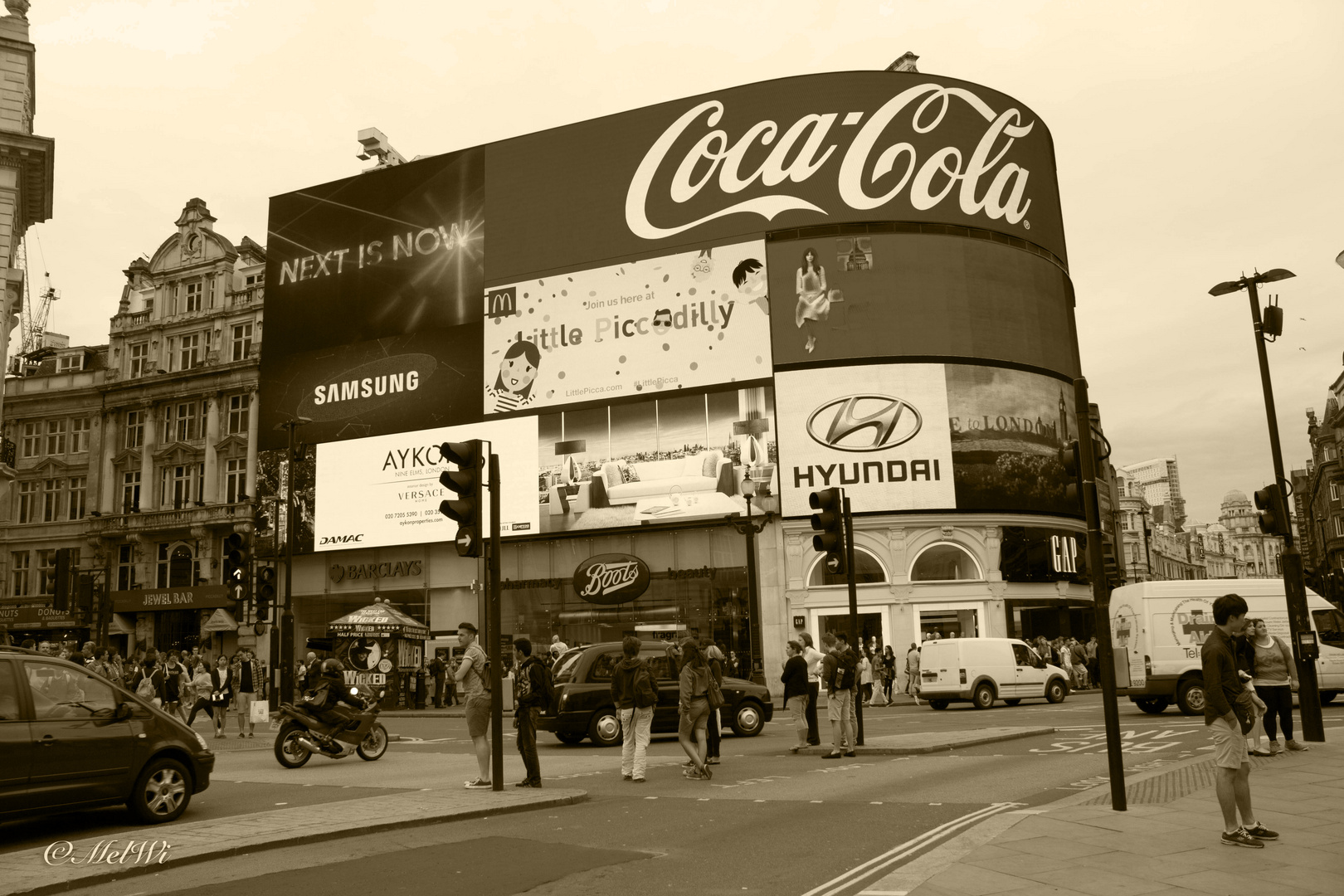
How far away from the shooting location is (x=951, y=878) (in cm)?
725

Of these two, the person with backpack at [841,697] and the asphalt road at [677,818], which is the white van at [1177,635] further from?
the person with backpack at [841,697]

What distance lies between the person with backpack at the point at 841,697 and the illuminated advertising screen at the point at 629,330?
25625mm

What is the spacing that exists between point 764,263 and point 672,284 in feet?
12.1

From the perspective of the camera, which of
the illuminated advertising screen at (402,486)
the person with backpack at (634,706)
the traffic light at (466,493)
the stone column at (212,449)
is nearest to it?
the traffic light at (466,493)

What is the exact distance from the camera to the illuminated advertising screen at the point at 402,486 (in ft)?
147

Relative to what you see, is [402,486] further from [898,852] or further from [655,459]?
[898,852]

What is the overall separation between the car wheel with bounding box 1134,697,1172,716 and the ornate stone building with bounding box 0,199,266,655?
3846 cm

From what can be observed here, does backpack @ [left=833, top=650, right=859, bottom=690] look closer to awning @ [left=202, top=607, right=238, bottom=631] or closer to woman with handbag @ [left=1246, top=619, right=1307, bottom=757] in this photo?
woman with handbag @ [left=1246, top=619, right=1307, bottom=757]

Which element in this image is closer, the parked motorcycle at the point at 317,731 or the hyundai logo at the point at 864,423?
the parked motorcycle at the point at 317,731

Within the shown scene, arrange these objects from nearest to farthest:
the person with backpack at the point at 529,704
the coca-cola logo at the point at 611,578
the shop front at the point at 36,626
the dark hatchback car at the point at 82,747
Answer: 1. the dark hatchback car at the point at 82,747
2. the person with backpack at the point at 529,704
3. the coca-cola logo at the point at 611,578
4. the shop front at the point at 36,626

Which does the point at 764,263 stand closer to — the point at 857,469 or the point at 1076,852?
the point at 857,469

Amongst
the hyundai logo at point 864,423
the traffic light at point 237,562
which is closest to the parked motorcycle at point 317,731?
the traffic light at point 237,562

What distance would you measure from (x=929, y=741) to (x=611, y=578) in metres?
24.5

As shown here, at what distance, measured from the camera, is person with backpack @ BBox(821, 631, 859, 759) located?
16.6m
